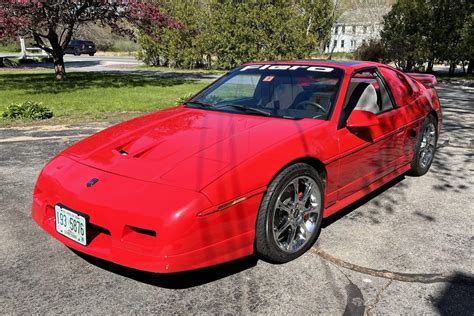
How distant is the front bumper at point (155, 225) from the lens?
2.31m

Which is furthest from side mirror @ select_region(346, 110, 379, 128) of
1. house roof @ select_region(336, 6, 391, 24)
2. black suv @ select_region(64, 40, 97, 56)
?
black suv @ select_region(64, 40, 97, 56)

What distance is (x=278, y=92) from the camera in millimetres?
3754

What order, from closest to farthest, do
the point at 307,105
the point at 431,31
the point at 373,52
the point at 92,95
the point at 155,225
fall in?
the point at 155,225, the point at 307,105, the point at 92,95, the point at 431,31, the point at 373,52

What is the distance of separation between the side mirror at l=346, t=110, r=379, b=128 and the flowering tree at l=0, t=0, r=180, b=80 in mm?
12197

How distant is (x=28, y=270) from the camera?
2.85 m

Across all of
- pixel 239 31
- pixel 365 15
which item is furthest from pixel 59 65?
pixel 365 15

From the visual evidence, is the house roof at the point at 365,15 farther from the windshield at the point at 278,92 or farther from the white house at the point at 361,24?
the windshield at the point at 278,92

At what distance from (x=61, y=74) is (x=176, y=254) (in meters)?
16.0

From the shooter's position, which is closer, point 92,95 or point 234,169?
point 234,169

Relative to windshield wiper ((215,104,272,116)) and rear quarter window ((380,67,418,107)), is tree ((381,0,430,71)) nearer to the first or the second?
rear quarter window ((380,67,418,107))

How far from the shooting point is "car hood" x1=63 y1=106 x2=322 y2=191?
102 inches

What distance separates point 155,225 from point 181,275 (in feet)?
2.16

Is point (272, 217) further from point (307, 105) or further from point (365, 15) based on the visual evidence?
point (365, 15)

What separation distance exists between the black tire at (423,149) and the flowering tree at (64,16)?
1197 cm
